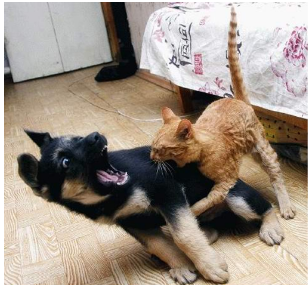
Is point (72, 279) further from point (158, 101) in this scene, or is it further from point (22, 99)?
point (22, 99)

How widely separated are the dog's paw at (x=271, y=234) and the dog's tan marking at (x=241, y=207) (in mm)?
60

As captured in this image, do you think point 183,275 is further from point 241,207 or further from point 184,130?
point 184,130

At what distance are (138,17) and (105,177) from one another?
11.8 ft

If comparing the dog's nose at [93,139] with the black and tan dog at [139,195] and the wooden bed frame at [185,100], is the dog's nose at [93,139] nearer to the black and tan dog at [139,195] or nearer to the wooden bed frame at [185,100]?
the black and tan dog at [139,195]

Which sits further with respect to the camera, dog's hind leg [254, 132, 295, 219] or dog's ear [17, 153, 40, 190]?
dog's hind leg [254, 132, 295, 219]

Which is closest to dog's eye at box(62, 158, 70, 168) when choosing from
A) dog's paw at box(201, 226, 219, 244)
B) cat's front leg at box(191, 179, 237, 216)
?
cat's front leg at box(191, 179, 237, 216)

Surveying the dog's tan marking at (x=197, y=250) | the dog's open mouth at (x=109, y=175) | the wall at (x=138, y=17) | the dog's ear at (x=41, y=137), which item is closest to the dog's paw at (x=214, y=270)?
the dog's tan marking at (x=197, y=250)

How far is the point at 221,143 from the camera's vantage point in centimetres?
152

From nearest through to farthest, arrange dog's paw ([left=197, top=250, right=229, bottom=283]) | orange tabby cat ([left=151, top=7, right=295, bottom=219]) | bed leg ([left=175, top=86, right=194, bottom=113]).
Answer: dog's paw ([left=197, top=250, right=229, bottom=283]), orange tabby cat ([left=151, top=7, right=295, bottom=219]), bed leg ([left=175, top=86, right=194, bottom=113])

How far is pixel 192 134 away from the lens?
145 cm

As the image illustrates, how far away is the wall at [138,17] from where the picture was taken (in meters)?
4.16

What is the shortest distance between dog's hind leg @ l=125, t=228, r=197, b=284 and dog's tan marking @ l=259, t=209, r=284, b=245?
30 centimetres

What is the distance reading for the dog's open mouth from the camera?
4.27 feet

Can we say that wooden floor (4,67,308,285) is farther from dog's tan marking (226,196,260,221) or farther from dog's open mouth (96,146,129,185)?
dog's open mouth (96,146,129,185)
